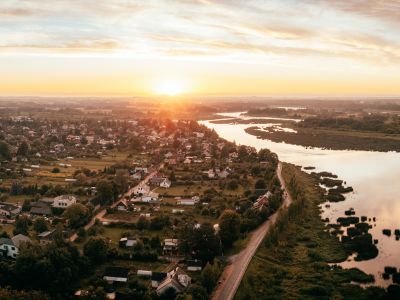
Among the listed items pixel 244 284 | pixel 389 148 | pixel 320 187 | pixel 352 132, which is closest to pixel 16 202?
pixel 244 284

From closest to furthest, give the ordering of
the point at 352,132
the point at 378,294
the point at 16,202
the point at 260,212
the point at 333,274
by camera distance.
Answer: the point at 378,294 < the point at 333,274 < the point at 260,212 < the point at 16,202 < the point at 352,132

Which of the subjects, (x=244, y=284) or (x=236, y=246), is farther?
(x=236, y=246)

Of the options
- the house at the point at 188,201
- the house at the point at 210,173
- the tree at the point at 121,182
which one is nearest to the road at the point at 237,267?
the house at the point at 188,201

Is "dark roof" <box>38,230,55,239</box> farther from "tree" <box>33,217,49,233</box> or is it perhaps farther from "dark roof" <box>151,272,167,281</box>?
"dark roof" <box>151,272,167,281</box>

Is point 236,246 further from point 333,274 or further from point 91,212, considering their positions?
point 91,212

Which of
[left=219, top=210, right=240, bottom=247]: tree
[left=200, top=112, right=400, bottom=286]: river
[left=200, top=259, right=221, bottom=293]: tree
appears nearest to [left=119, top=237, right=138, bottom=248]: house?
[left=219, top=210, right=240, bottom=247]: tree

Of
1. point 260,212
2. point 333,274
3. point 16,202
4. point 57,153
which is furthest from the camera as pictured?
point 57,153

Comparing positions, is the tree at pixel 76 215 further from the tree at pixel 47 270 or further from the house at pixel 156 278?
the house at pixel 156 278
